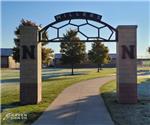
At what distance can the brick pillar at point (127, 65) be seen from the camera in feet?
58.4

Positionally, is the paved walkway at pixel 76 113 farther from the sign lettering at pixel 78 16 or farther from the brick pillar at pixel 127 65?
the sign lettering at pixel 78 16

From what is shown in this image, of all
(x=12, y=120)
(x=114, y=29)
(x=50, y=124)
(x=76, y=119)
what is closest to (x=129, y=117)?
(x=76, y=119)

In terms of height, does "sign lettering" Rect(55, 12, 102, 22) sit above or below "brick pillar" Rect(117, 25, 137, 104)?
above

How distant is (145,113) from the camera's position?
14523 millimetres

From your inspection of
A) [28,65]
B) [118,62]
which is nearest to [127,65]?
[118,62]

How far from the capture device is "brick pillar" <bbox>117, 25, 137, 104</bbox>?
17.8 meters

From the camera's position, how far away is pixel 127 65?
1788 centimetres

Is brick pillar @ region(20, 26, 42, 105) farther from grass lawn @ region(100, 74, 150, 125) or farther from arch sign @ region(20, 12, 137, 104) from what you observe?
grass lawn @ region(100, 74, 150, 125)

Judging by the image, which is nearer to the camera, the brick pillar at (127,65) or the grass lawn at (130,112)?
the grass lawn at (130,112)

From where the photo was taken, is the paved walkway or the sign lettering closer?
the paved walkway

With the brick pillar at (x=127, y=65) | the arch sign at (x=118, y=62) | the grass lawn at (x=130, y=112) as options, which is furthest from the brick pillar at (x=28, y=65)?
the brick pillar at (x=127, y=65)

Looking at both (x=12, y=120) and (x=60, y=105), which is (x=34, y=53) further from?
(x=12, y=120)

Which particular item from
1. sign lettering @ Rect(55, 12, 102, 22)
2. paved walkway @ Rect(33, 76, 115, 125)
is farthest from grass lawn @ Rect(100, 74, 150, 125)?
sign lettering @ Rect(55, 12, 102, 22)

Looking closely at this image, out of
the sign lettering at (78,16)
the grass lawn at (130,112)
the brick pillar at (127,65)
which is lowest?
the grass lawn at (130,112)
